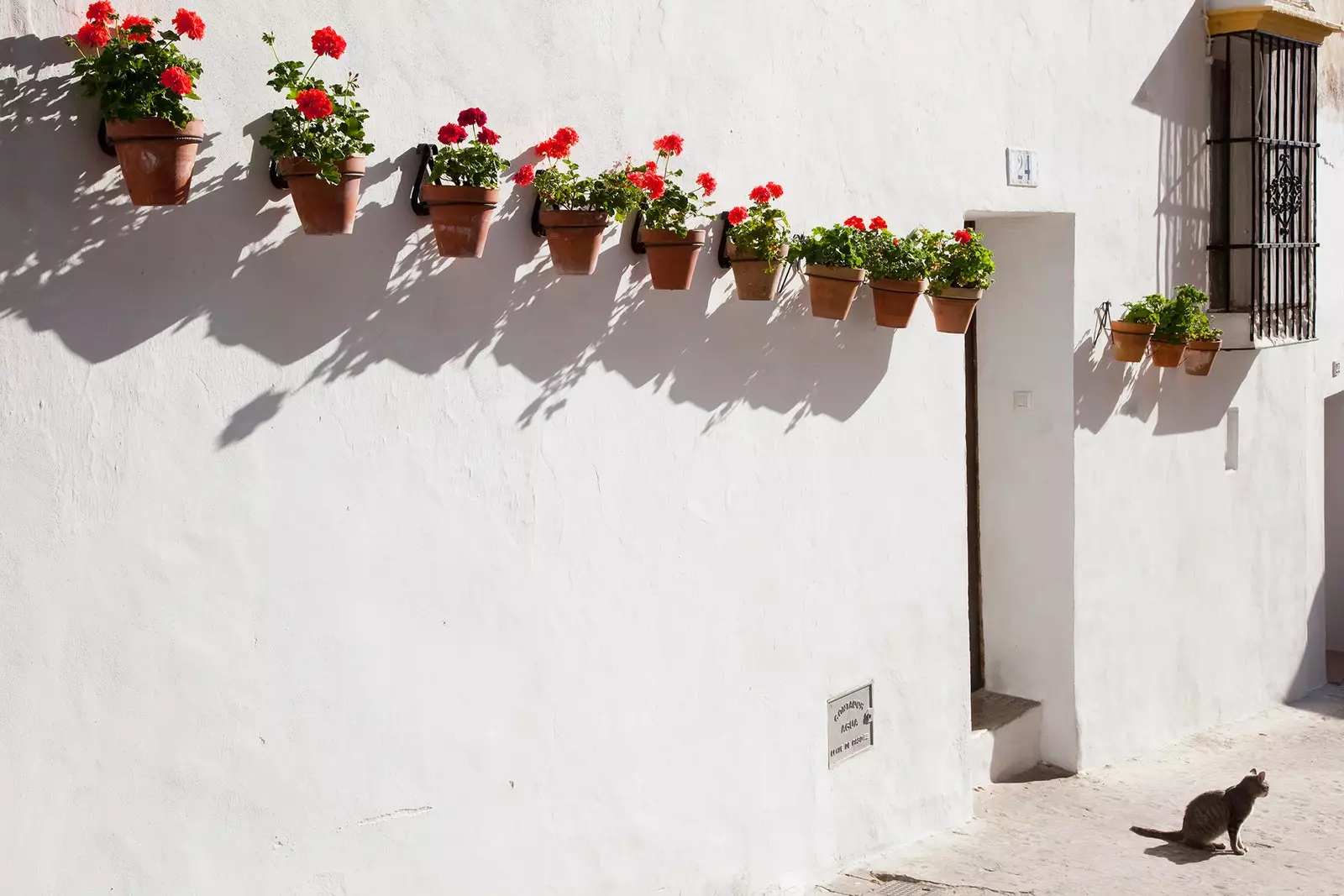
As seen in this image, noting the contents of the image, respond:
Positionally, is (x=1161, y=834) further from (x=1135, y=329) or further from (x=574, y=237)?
(x=574, y=237)

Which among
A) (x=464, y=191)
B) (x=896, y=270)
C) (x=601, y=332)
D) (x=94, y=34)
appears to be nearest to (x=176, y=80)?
(x=94, y=34)

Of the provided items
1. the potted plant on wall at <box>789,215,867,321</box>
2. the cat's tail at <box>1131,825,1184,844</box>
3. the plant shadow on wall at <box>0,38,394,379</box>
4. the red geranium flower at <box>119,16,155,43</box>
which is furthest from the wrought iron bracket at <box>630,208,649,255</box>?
the cat's tail at <box>1131,825,1184,844</box>

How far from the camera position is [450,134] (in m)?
3.37

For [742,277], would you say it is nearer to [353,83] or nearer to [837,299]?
[837,299]

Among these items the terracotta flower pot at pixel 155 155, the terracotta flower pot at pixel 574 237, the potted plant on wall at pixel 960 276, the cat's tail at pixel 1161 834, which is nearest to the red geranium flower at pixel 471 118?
the terracotta flower pot at pixel 574 237

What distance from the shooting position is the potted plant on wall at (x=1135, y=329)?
250 inches

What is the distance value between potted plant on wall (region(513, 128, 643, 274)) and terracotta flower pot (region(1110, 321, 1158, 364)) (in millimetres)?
3407

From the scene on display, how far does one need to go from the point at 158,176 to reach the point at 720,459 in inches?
84.0

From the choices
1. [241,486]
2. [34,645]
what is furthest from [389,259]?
[34,645]

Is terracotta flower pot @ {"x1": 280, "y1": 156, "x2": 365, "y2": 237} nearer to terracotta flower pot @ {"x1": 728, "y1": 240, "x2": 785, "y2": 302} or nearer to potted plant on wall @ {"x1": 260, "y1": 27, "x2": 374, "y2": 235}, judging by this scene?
potted plant on wall @ {"x1": 260, "y1": 27, "x2": 374, "y2": 235}

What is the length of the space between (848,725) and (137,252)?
3154 mm

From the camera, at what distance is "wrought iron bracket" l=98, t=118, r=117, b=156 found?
293 centimetres

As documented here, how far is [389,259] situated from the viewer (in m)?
3.51

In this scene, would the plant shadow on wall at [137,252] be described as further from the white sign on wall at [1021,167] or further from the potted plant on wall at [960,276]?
the white sign on wall at [1021,167]
